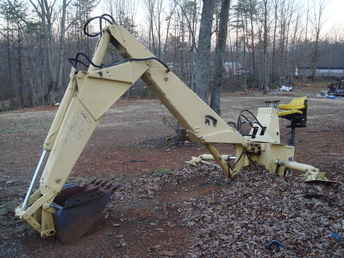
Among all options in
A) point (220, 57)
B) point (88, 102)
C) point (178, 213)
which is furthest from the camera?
point (220, 57)

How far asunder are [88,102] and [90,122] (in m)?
0.21

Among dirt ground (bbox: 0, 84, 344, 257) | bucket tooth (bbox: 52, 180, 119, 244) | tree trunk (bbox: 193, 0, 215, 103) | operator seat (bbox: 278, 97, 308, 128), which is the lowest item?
dirt ground (bbox: 0, 84, 344, 257)

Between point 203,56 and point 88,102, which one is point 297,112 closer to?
point 88,102

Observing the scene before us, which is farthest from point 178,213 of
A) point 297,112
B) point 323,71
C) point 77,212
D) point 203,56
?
point 323,71

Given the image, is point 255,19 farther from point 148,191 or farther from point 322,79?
point 148,191

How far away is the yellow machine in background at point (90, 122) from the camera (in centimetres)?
338

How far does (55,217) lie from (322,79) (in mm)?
61630

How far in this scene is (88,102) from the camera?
350 centimetres

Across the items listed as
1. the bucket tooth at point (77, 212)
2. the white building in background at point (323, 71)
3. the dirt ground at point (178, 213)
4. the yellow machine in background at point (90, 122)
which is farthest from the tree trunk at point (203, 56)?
the white building in background at point (323, 71)

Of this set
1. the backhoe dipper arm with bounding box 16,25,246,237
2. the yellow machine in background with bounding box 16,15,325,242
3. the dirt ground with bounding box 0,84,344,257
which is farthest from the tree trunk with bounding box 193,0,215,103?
the backhoe dipper arm with bounding box 16,25,246,237

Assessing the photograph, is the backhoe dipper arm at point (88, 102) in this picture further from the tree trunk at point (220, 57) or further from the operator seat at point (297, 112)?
the tree trunk at point (220, 57)

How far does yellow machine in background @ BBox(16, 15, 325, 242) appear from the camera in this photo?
11.1ft

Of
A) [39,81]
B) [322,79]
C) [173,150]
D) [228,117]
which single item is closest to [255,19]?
[322,79]

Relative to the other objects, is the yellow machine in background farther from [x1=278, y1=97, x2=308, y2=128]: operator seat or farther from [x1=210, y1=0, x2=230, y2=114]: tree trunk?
[x1=210, y1=0, x2=230, y2=114]: tree trunk
